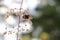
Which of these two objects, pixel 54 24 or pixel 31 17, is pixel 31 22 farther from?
pixel 54 24

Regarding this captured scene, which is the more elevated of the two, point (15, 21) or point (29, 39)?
point (15, 21)

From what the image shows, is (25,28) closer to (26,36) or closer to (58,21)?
(26,36)

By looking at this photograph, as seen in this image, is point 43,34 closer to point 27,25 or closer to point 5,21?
point 27,25

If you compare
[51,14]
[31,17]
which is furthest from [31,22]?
[51,14]

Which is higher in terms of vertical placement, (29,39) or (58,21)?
(58,21)
